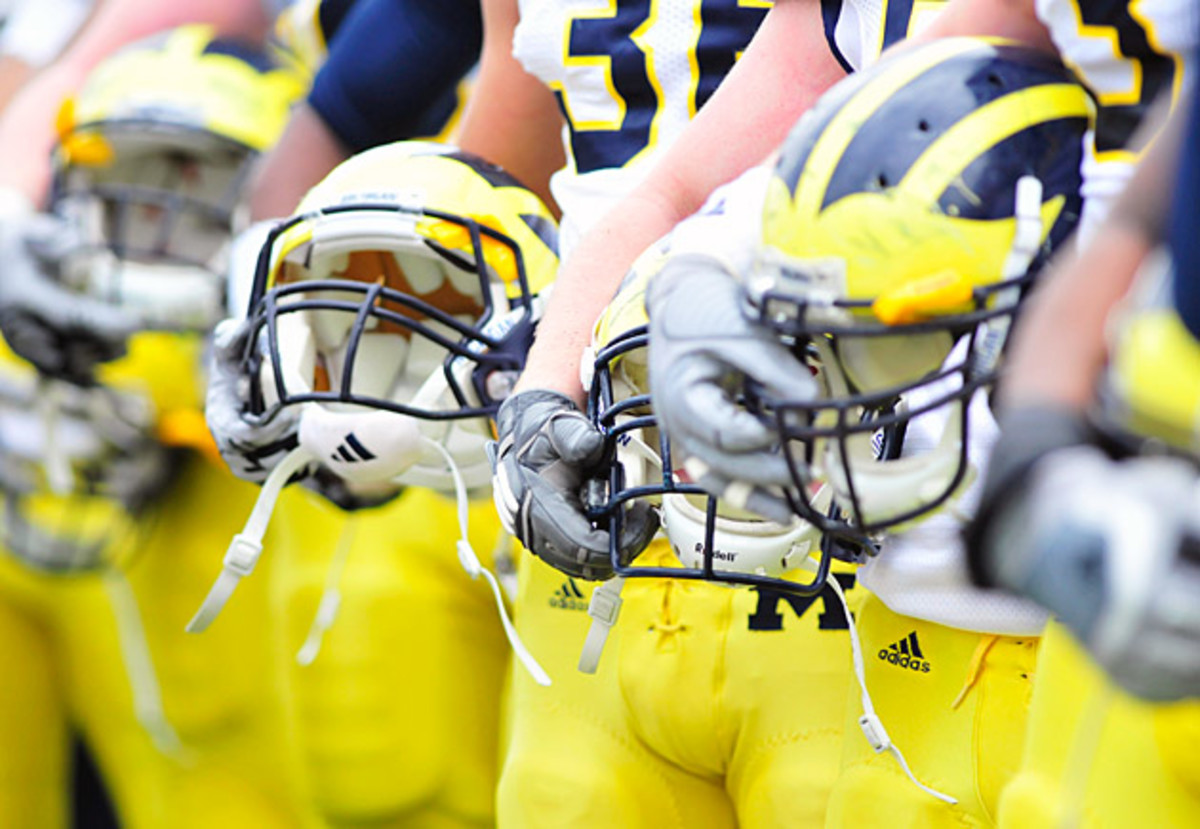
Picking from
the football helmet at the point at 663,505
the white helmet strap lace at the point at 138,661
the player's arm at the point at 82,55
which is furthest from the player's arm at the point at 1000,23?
the white helmet strap lace at the point at 138,661

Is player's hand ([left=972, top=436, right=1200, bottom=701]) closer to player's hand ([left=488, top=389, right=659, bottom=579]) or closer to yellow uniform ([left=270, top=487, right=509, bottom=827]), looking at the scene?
Answer: player's hand ([left=488, top=389, right=659, bottom=579])

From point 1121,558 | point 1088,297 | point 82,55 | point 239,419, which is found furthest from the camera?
point 82,55

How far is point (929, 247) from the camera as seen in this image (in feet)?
4.17

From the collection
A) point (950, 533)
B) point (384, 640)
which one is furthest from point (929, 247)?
point (384, 640)

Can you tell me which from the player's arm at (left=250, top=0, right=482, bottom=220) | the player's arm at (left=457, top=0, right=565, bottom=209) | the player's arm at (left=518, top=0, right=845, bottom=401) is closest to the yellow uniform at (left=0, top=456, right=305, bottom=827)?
the player's arm at (left=250, top=0, right=482, bottom=220)

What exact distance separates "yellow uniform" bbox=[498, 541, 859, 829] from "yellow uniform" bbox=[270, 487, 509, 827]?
2.43 feet

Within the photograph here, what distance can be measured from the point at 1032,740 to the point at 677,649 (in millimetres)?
555

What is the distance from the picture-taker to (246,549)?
6.21ft

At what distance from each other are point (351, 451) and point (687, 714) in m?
0.41

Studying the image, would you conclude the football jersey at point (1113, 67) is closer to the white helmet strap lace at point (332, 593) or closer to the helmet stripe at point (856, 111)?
the helmet stripe at point (856, 111)

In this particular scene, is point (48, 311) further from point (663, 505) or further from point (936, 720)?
point (936, 720)

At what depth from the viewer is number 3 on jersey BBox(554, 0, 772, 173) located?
6.44 feet

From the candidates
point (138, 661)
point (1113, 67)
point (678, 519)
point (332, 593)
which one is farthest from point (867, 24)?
point (138, 661)

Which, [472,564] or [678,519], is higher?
[678,519]
